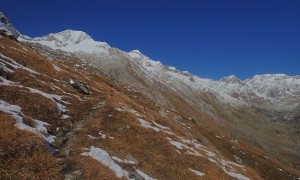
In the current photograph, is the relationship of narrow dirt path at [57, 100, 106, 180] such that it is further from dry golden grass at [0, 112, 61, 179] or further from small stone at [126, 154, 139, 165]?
small stone at [126, 154, 139, 165]

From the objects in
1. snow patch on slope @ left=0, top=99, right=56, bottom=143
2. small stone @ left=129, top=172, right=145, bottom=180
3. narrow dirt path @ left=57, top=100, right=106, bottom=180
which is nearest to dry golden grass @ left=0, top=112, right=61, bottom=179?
narrow dirt path @ left=57, top=100, right=106, bottom=180

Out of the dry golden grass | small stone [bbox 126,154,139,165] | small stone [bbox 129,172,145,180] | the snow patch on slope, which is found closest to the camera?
the dry golden grass

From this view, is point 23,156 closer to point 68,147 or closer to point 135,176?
point 68,147

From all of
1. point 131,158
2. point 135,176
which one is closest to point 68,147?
point 135,176

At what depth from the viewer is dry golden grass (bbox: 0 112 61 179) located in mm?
23609

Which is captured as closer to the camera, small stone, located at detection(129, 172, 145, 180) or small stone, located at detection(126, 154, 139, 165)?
small stone, located at detection(129, 172, 145, 180)

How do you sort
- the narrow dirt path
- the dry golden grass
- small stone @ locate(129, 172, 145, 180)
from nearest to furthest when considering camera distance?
1. the dry golden grass
2. the narrow dirt path
3. small stone @ locate(129, 172, 145, 180)

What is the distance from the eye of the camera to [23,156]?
25125 millimetres

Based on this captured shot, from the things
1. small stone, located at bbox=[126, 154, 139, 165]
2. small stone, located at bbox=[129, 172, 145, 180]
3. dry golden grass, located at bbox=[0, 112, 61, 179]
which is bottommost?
dry golden grass, located at bbox=[0, 112, 61, 179]

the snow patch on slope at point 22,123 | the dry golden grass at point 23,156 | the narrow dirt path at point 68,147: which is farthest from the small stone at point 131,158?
the dry golden grass at point 23,156

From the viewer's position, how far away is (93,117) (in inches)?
1662

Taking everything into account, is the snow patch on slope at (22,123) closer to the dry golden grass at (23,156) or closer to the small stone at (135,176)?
the dry golden grass at (23,156)

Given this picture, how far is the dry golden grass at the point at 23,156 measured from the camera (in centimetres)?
2361

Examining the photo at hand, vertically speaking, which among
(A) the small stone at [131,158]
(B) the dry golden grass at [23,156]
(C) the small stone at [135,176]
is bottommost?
(B) the dry golden grass at [23,156]
